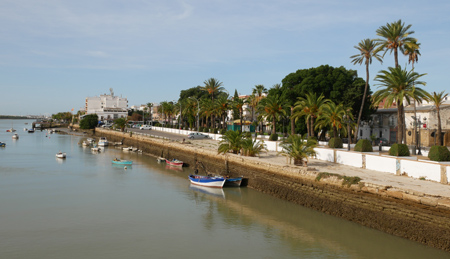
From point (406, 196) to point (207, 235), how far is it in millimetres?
13011

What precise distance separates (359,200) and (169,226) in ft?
45.5

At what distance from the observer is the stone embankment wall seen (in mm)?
20406

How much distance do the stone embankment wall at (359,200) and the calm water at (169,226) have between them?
2.40ft

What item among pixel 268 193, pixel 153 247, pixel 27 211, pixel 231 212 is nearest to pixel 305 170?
pixel 268 193

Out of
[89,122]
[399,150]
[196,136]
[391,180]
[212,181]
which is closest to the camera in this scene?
[391,180]

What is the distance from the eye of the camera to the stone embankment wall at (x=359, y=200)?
66.9ft

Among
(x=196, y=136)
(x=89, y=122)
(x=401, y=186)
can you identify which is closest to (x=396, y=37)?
(x=401, y=186)

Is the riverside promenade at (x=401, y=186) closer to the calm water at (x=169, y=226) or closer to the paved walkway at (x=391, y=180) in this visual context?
the paved walkway at (x=391, y=180)

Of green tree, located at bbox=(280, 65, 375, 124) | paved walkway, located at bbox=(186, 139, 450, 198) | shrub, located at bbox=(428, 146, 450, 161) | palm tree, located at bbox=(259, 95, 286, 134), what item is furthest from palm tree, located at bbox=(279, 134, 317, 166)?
palm tree, located at bbox=(259, 95, 286, 134)

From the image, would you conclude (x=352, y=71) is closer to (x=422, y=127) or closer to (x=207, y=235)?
(x=422, y=127)

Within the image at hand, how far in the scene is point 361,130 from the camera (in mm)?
72188

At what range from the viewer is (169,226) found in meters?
25.9

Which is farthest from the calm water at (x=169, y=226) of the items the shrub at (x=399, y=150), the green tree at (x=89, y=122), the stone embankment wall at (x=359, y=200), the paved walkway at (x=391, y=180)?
the green tree at (x=89, y=122)

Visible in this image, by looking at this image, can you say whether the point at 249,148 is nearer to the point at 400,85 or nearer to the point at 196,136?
the point at 400,85
